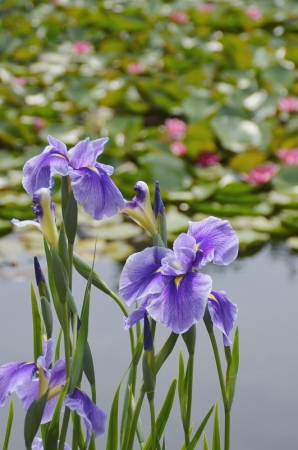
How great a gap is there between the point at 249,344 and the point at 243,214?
732 millimetres

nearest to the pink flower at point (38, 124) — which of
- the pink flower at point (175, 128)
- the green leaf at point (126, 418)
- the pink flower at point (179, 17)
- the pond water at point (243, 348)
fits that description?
the pink flower at point (175, 128)

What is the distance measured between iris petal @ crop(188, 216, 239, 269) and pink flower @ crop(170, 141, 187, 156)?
192cm

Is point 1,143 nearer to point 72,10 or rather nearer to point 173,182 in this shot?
point 173,182

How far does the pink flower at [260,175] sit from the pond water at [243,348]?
0.44 meters

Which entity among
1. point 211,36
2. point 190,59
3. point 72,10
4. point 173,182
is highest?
point 72,10

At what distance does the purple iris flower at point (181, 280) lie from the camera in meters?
0.94

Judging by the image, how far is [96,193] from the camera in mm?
991

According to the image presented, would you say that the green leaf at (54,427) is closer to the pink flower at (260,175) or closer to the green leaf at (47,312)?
the green leaf at (47,312)

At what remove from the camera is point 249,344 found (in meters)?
1.86

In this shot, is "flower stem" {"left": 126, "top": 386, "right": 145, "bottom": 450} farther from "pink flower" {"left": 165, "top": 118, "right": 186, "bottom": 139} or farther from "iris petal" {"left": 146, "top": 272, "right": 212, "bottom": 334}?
"pink flower" {"left": 165, "top": 118, "right": 186, "bottom": 139}

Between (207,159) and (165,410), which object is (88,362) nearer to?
(165,410)

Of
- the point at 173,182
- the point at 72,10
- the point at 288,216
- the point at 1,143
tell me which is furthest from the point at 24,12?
the point at 288,216

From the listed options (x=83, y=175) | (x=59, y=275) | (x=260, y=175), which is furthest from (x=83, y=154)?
(x=260, y=175)

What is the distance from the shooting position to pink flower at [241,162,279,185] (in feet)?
8.98
